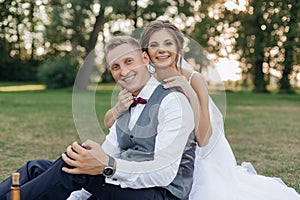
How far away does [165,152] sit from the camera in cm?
214

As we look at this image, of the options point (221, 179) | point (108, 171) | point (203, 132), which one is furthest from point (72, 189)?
point (221, 179)

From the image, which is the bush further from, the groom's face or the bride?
the groom's face

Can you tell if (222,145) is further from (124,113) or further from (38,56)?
(38,56)

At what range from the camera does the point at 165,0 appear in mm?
23156

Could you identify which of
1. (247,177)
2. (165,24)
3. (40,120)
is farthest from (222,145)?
(40,120)

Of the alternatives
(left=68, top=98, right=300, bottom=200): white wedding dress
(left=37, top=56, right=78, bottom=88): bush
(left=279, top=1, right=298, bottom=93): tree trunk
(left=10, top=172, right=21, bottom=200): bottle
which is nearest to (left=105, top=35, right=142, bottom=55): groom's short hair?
(left=10, top=172, right=21, bottom=200): bottle

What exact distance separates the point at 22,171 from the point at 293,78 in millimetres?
21533

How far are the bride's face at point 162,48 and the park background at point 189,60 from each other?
0.14 meters

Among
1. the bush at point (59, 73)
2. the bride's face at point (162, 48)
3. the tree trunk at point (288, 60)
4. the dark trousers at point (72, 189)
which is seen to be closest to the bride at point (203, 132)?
the bride's face at point (162, 48)

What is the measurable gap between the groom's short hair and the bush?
22464 mm

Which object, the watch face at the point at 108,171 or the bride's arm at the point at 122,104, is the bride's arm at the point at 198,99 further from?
the watch face at the point at 108,171

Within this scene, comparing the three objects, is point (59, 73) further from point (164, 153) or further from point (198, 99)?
point (164, 153)

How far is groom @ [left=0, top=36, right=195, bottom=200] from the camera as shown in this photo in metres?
2.14

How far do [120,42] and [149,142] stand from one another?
0.48 meters
